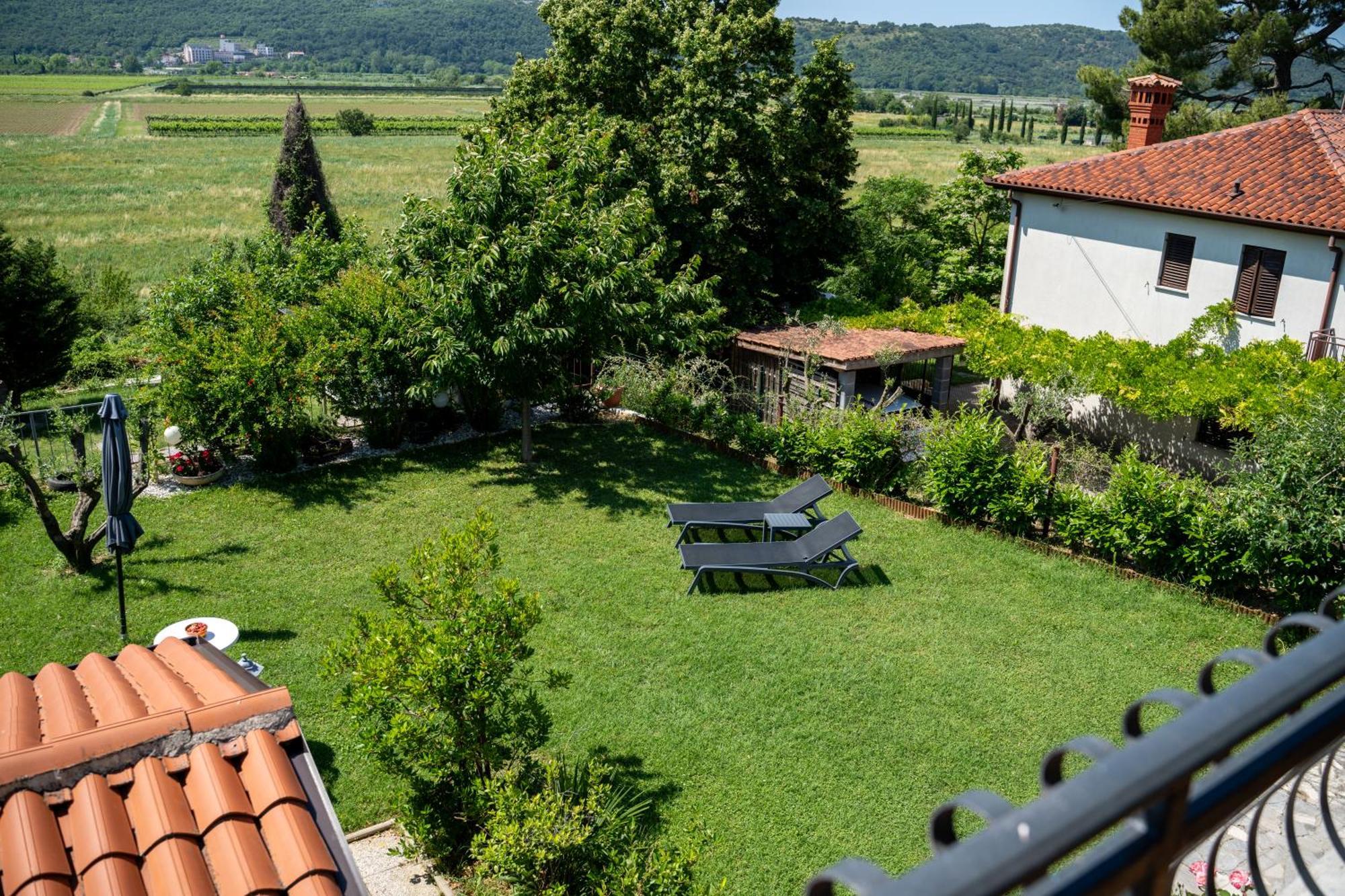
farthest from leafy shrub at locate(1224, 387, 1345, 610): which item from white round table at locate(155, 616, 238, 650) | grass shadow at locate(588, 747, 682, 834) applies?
white round table at locate(155, 616, 238, 650)

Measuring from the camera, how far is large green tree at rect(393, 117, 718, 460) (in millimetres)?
16672

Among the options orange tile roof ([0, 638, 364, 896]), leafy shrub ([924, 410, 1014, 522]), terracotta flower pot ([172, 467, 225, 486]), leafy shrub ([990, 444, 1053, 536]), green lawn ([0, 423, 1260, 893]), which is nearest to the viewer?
orange tile roof ([0, 638, 364, 896])

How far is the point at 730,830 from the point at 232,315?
1348 cm

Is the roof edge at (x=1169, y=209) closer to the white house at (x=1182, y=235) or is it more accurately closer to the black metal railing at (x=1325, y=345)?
the white house at (x=1182, y=235)

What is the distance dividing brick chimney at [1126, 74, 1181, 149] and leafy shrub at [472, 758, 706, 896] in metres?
21.5

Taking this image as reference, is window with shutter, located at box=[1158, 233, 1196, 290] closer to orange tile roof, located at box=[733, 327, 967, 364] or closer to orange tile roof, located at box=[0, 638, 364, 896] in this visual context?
orange tile roof, located at box=[733, 327, 967, 364]

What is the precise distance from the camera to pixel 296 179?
28422 mm

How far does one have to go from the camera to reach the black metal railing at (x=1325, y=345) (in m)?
17.5

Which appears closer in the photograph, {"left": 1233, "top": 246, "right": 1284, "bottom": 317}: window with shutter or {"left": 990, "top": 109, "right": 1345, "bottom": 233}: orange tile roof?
{"left": 990, "top": 109, "right": 1345, "bottom": 233}: orange tile roof

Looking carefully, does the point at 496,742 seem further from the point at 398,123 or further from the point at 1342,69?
the point at 398,123

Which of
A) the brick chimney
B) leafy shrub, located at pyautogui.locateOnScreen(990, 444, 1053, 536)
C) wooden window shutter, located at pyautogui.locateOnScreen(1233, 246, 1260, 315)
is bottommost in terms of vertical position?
leafy shrub, located at pyautogui.locateOnScreen(990, 444, 1053, 536)

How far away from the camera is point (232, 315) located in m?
18.0

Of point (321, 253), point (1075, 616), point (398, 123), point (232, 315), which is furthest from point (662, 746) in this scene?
point (398, 123)

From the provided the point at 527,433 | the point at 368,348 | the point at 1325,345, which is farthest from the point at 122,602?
the point at 1325,345
